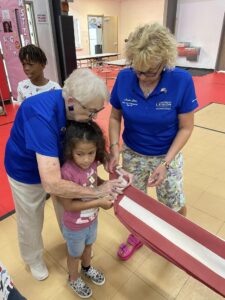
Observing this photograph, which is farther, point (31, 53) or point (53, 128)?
point (31, 53)

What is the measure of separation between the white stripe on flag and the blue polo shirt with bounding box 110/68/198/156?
397 millimetres

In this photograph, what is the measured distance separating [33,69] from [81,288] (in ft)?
5.49

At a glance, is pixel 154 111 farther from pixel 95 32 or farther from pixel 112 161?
pixel 95 32

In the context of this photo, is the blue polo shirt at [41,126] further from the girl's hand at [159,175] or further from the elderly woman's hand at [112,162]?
the girl's hand at [159,175]

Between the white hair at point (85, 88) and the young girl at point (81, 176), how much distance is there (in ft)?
0.48

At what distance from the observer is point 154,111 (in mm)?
1267

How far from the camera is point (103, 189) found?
3.73 feet

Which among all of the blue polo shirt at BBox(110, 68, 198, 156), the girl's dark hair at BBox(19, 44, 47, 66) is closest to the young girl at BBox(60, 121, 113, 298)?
the blue polo shirt at BBox(110, 68, 198, 156)

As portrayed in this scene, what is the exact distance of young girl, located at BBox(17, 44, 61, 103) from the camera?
185 cm

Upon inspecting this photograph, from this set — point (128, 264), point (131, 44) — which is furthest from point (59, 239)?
point (131, 44)

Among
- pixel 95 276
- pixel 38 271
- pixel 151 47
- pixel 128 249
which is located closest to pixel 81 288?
pixel 95 276

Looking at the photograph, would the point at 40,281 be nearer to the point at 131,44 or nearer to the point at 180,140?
the point at 180,140

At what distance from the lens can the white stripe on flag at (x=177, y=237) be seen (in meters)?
0.92

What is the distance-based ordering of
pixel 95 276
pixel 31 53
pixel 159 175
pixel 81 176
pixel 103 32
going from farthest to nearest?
pixel 103 32 < pixel 31 53 < pixel 95 276 < pixel 159 175 < pixel 81 176
